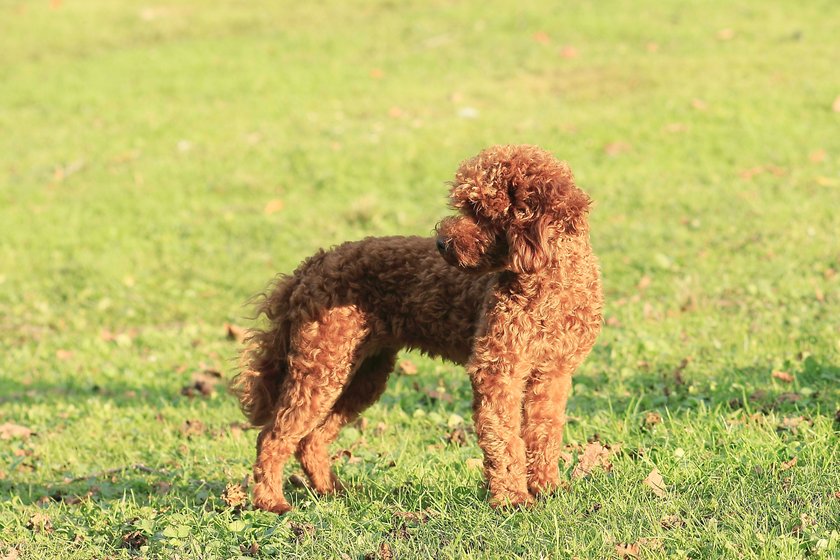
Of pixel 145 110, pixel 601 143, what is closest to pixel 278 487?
pixel 601 143

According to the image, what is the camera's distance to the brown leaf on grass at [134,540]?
4.97 m

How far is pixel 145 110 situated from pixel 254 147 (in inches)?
115

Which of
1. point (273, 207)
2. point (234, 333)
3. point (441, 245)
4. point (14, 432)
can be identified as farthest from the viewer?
point (273, 207)

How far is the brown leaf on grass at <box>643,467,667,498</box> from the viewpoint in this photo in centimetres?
481

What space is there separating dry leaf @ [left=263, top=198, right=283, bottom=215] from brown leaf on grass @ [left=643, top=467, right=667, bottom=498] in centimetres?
844

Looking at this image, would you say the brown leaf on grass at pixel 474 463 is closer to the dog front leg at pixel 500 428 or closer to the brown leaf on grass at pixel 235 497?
the dog front leg at pixel 500 428

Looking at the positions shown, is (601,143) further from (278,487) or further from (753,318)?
(278,487)

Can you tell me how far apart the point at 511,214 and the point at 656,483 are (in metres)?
1.46

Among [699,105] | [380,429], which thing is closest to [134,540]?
[380,429]

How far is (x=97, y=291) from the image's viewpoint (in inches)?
440

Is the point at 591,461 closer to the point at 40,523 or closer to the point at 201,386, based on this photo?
the point at 40,523

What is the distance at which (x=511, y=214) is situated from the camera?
469cm

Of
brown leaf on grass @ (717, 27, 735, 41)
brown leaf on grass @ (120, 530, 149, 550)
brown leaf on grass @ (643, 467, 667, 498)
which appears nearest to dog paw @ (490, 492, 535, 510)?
brown leaf on grass @ (643, 467, 667, 498)

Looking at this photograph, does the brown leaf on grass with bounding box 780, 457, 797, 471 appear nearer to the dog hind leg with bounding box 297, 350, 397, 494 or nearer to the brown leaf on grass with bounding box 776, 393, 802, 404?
the brown leaf on grass with bounding box 776, 393, 802, 404
